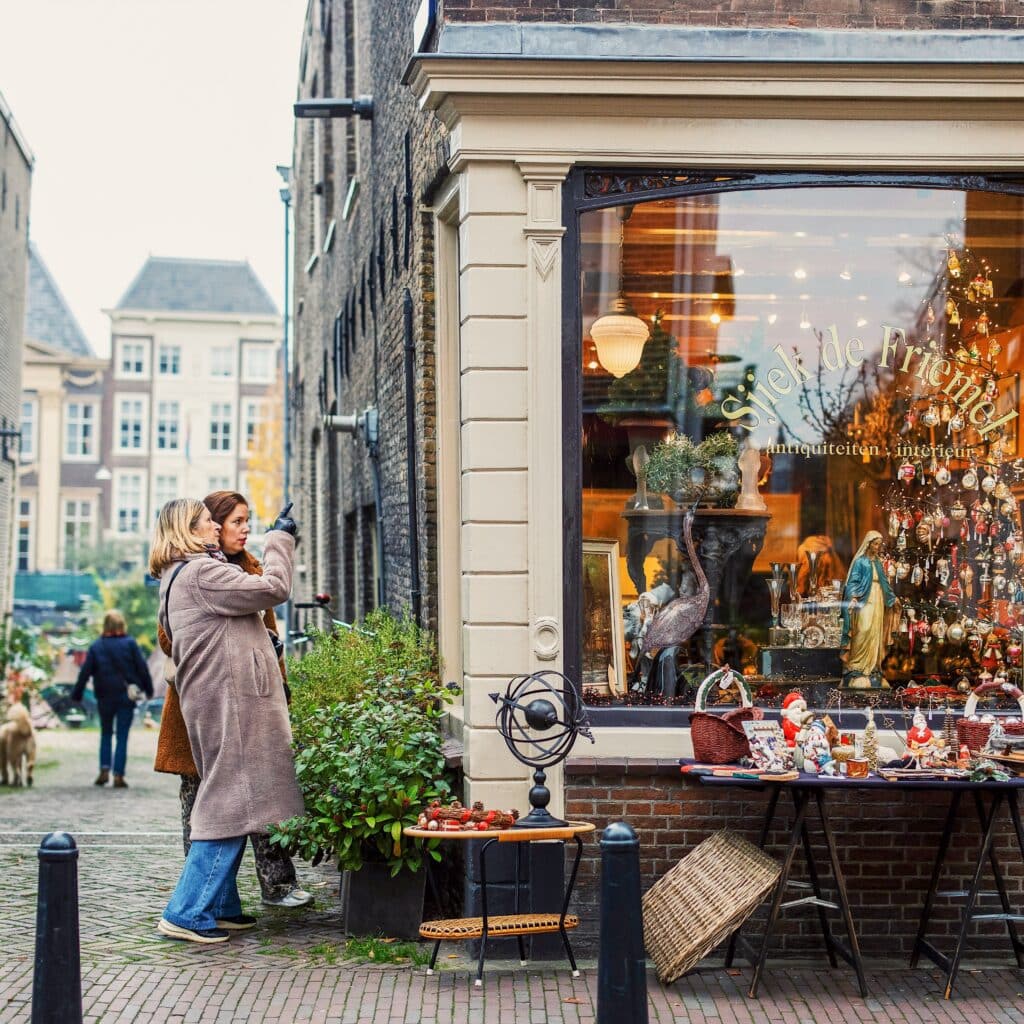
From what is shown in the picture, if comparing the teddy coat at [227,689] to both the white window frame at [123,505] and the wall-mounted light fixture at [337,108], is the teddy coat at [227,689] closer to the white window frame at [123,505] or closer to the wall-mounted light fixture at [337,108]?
the wall-mounted light fixture at [337,108]

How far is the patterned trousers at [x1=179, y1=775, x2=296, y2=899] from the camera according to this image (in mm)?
7109

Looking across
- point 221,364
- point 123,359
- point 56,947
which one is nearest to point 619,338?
point 56,947

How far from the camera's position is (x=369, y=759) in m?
6.63

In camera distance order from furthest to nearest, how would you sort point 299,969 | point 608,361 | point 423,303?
1. point 423,303
2. point 608,361
3. point 299,969

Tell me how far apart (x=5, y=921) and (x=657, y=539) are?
354cm

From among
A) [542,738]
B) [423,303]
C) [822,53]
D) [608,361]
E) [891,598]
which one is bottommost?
[542,738]

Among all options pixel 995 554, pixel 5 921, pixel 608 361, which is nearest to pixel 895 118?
pixel 608 361

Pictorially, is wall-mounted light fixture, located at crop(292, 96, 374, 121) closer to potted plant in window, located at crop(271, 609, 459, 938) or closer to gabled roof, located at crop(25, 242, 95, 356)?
potted plant in window, located at crop(271, 609, 459, 938)

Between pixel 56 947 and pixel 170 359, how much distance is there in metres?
57.0

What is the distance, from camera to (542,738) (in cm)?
630

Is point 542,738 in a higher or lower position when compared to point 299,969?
higher

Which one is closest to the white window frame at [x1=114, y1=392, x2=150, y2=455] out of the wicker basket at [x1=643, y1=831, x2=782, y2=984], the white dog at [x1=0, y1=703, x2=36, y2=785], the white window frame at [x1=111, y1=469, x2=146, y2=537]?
the white window frame at [x1=111, y1=469, x2=146, y2=537]

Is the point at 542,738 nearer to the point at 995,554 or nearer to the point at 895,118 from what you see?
the point at 995,554

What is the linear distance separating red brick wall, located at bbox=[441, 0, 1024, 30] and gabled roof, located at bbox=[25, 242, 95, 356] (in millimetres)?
55087
